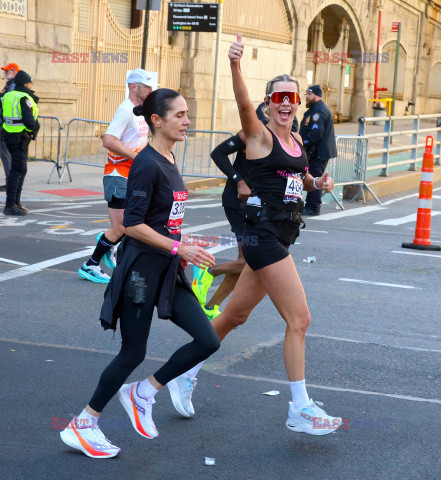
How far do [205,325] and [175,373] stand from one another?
0.96ft

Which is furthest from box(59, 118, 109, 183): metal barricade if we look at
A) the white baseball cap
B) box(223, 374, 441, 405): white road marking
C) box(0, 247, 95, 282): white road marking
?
box(223, 374, 441, 405): white road marking

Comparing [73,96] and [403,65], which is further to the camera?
[403,65]

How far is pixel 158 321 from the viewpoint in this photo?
7.04 m

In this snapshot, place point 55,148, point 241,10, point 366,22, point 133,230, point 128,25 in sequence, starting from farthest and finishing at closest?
point 366,22 < point 241,10 < point 128,25 < point 55,148 < point 133,230

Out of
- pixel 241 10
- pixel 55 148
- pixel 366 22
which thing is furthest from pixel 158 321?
pixel 366 22

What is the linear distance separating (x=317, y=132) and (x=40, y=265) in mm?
5626

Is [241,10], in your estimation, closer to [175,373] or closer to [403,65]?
[403,65]

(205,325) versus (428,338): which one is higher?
(205,325)

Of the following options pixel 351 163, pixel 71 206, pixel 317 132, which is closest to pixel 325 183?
pixel 317 132

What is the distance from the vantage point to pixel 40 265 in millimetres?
8977

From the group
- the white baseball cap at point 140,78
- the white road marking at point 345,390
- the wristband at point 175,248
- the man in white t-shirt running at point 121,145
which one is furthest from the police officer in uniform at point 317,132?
the wristband at point 175,248

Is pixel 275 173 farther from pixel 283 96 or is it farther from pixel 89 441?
pixel 89 441

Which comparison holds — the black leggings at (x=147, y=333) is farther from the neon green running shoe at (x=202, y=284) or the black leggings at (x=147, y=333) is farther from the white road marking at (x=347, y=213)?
the white road marking at (x=347, y=213)

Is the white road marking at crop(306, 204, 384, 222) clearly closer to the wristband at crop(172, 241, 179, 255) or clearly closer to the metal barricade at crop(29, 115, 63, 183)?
the metal barricade at crop(29, 115, 63, 183)
